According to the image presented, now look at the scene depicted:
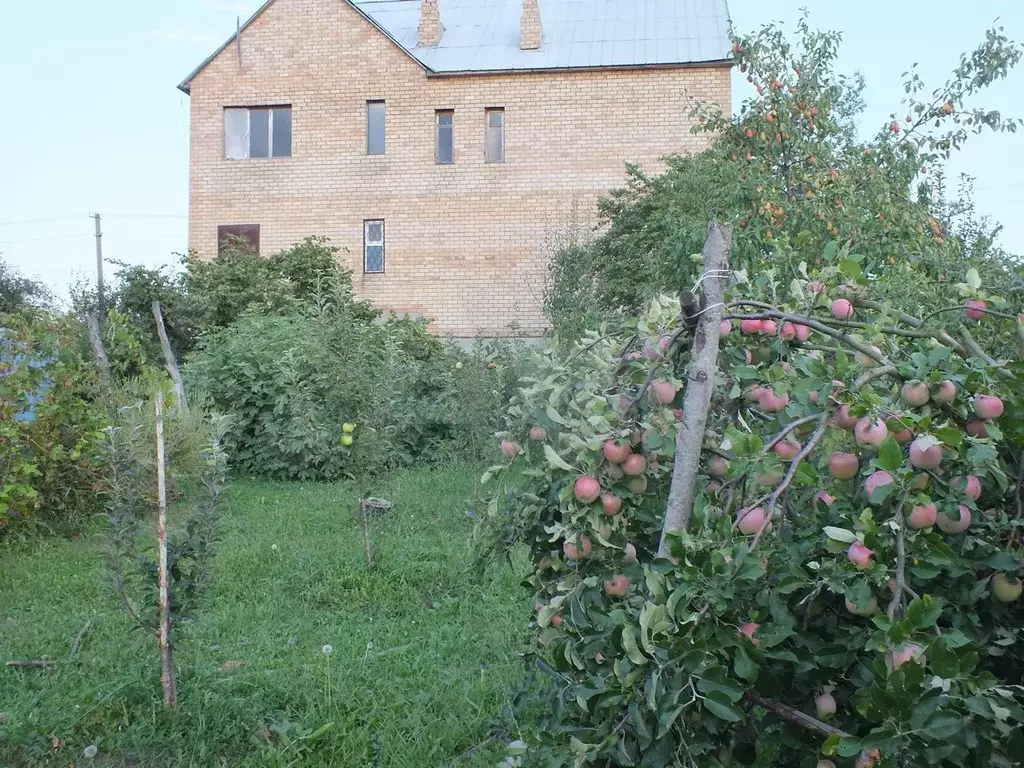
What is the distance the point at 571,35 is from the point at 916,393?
1920cm

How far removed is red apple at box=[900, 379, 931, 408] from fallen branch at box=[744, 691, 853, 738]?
598 mm

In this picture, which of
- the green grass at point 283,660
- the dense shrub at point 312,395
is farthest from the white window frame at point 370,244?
the green grass at point 283,660

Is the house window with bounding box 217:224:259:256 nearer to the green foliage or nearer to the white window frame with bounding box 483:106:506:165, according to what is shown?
the white window frame with bounding box 483:106:506:165

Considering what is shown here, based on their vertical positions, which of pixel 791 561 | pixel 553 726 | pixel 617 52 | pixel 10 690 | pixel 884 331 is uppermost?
pixel 617 52

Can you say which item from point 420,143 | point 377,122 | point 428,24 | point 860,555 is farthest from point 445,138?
point 860,555

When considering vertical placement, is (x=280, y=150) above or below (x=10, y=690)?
above

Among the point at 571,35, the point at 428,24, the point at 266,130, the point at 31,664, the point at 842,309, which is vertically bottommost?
the point at 31,664

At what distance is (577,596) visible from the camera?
1.98 meters

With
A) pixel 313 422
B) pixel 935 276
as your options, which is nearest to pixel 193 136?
pixel 313 422

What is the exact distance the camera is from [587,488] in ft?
6.14

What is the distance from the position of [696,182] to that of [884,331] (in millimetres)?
8121

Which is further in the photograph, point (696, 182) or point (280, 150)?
point (280, 150)

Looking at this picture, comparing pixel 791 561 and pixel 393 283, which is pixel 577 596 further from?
pixel 393 283

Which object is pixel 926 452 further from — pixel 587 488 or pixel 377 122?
pixel 377 122
